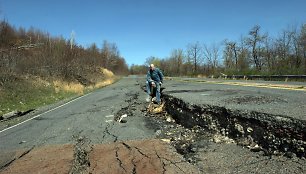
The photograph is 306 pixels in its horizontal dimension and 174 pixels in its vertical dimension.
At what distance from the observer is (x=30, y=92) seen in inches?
876

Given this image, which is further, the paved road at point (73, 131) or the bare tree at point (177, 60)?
the bare tree at point (177, 60)

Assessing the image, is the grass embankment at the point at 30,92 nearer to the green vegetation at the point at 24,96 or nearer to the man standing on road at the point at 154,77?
the green vegetation at the point at 24,96

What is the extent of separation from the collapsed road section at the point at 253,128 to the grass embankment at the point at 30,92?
10585 millimetres

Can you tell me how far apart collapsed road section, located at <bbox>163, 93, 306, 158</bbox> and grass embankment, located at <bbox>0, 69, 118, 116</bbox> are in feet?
34.7

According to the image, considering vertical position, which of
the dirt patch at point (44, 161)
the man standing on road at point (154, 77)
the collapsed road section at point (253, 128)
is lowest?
the dirt patch at point (44, 161)

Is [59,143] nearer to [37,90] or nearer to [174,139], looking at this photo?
[174,139]

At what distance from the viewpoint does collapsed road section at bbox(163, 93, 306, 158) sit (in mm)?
5527

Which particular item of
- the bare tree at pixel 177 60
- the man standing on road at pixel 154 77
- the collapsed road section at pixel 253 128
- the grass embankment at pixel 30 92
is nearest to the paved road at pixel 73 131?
the collapsed road section at pixel 253 128

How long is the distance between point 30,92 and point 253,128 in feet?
60.8

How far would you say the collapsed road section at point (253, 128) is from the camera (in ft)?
18.1

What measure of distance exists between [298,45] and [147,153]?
177ft

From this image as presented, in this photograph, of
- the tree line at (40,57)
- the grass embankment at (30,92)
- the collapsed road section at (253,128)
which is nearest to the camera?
the collapsed road section at (253,128)

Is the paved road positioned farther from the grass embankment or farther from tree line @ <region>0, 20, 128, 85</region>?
tree line @ <region>0, 20, 128, 85</region>

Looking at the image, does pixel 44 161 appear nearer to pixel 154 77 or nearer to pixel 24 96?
pixel 154 77
